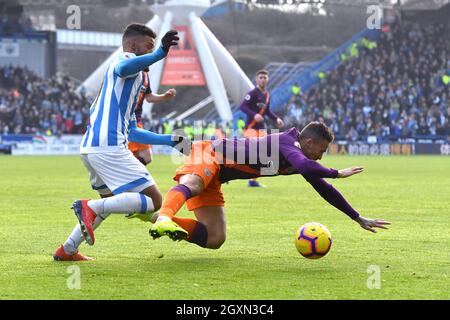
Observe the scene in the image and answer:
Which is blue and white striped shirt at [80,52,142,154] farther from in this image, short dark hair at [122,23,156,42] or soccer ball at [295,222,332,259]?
soccer ball at [295,222,332,259]

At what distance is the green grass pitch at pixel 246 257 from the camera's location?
6910 mm

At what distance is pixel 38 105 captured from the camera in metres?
50.7

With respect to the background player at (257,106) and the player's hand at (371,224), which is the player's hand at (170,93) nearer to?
the player's hand at (371,224)

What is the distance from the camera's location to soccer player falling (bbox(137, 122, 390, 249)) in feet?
26.9

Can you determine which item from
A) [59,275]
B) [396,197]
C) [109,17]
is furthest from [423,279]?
[109,17]

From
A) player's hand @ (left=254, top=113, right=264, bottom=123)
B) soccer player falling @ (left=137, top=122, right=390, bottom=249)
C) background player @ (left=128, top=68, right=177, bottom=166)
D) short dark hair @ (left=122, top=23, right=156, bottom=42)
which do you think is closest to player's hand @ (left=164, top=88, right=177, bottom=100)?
background player @ (left=128, top=68, right=177, bottom=166)

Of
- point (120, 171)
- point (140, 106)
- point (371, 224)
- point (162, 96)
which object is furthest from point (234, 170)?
point (140, 106)

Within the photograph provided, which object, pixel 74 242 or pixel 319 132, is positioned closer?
pixel 319 132

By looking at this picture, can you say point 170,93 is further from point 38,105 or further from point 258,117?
point 38,105

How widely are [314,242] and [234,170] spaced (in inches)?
41.8

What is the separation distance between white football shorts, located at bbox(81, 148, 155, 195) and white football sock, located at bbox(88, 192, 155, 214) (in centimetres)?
10

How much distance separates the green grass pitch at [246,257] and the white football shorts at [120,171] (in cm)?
73

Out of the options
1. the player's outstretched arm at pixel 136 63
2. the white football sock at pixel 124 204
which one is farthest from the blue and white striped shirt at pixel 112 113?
the white football sock at pixel 124 204
